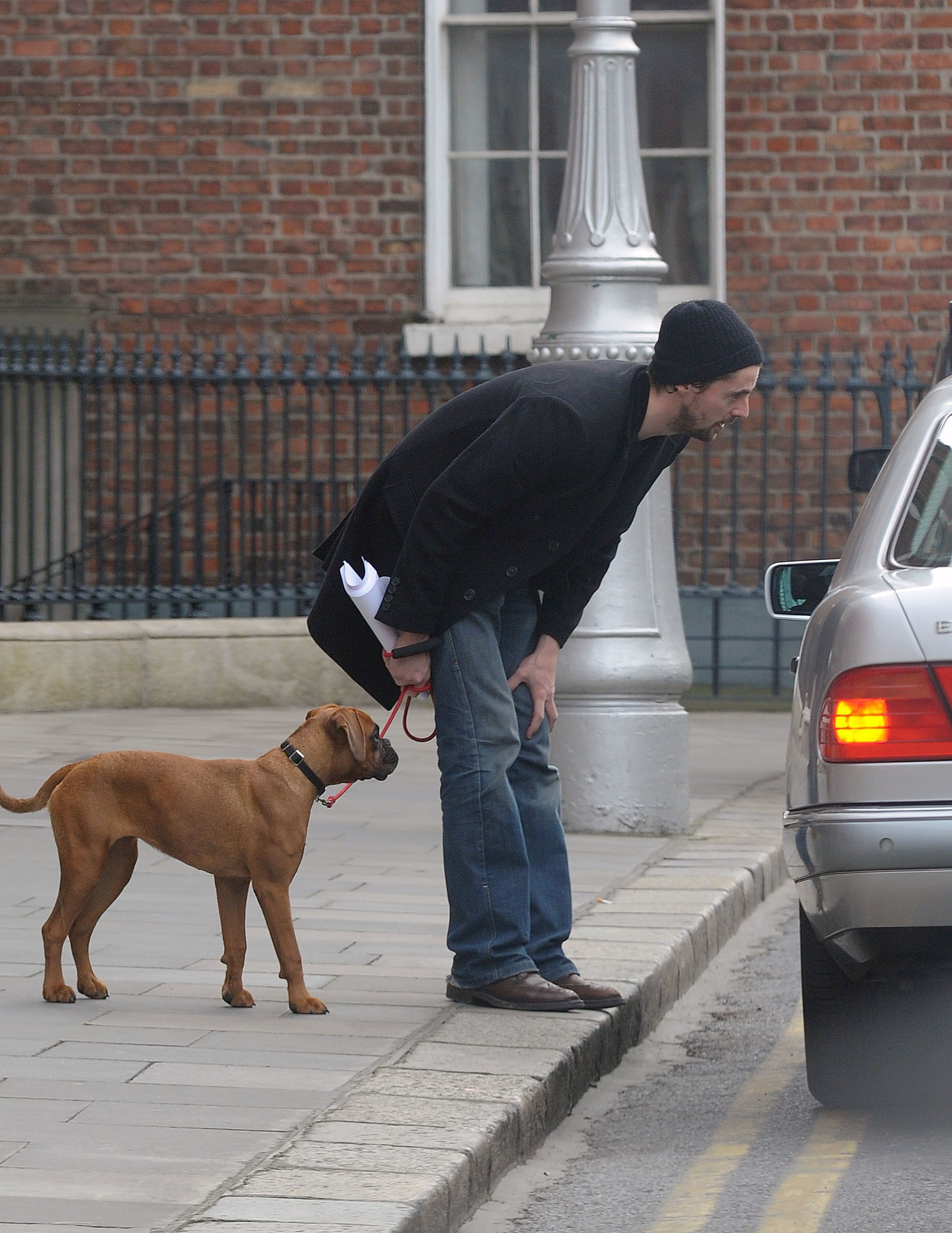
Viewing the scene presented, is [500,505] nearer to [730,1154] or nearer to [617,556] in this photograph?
[730,1154]

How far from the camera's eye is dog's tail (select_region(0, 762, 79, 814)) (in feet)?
15.9

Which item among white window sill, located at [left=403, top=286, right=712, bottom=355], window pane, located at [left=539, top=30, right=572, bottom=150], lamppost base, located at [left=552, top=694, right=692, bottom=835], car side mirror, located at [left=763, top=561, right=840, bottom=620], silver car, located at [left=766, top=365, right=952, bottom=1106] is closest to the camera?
silver car, located at [left=766, top=365, right=952, bottom=1106]

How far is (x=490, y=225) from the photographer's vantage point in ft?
43.9

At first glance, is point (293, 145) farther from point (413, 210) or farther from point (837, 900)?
point (837, 900)

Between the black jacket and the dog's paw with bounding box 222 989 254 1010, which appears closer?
the black jacket

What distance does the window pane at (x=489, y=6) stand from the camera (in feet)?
43.3

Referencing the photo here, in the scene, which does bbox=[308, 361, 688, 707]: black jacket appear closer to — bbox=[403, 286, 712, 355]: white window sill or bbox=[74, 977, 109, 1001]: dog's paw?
bbox=[74, 977, 109, 1001]: dog's paw

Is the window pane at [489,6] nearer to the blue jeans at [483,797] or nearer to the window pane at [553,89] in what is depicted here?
the window pane at [553,89]

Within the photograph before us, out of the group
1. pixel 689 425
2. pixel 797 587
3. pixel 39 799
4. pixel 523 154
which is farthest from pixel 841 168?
pixel 39 799

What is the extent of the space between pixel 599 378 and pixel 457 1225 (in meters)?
1.87

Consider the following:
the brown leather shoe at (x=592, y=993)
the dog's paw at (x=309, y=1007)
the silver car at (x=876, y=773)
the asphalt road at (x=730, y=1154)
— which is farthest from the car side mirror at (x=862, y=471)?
the dog's paw at (x=309, y=1007)

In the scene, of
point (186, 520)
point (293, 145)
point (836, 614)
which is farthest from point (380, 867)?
point (293, 145)

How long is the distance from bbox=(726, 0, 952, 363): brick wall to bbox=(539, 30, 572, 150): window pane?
102 centimetres

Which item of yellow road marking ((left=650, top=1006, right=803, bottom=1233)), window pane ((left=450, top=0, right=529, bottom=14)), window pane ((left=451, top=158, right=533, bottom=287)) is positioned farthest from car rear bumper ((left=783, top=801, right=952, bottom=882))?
window pane ((left=450, top=0, right=529, bottom=14))
